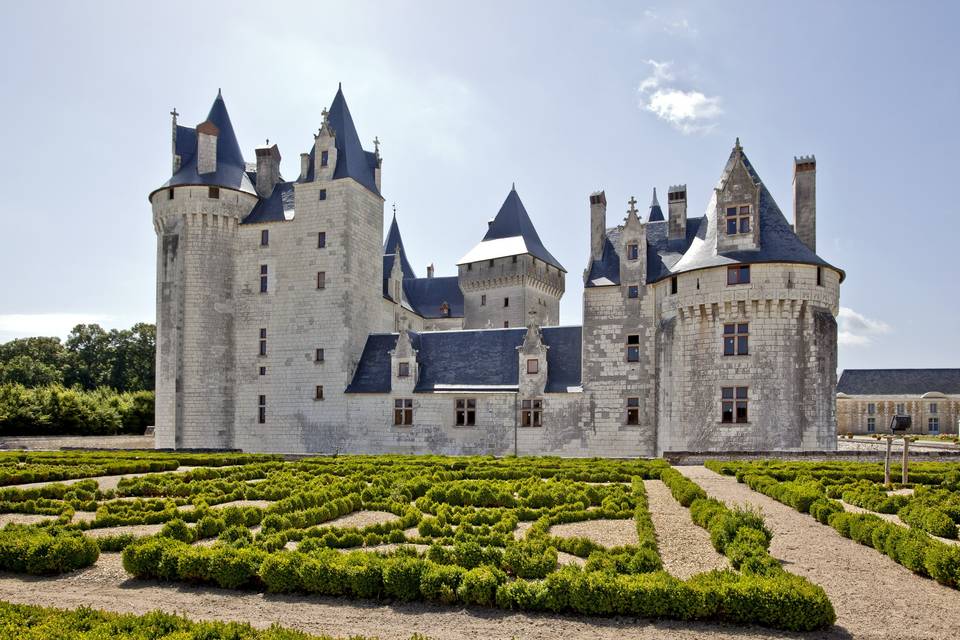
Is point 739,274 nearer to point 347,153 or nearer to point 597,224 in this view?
point 597,224

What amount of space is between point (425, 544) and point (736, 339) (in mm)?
21276

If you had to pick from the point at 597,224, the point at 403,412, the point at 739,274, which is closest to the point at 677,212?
the point at 597,224

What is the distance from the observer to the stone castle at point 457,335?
98.8ft

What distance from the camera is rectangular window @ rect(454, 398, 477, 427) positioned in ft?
120

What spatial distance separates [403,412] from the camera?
124 feet

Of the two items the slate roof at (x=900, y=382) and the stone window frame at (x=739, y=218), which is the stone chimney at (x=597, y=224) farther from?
the slate roof at (x=900, y=382)

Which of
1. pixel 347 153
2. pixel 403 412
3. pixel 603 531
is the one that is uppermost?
pixel 347 153

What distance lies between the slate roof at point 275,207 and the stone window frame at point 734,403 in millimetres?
24598

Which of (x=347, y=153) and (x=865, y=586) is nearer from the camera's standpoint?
(x=865, y=586)

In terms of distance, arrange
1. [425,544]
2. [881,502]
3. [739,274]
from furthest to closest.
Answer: [739,274] < [881,502] < [425,544]

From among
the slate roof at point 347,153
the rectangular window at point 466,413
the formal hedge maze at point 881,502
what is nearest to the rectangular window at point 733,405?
the formal hedge maze at point 881,502

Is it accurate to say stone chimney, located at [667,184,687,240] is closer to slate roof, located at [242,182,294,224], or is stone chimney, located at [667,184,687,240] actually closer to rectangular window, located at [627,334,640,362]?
rectangular window, located at [627,334,640,362]

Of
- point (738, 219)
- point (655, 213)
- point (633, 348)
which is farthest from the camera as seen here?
point (655, 213)

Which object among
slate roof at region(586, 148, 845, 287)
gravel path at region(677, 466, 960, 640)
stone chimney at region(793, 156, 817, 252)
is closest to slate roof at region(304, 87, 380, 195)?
slate roof at region(586, 148, 845, 287)
